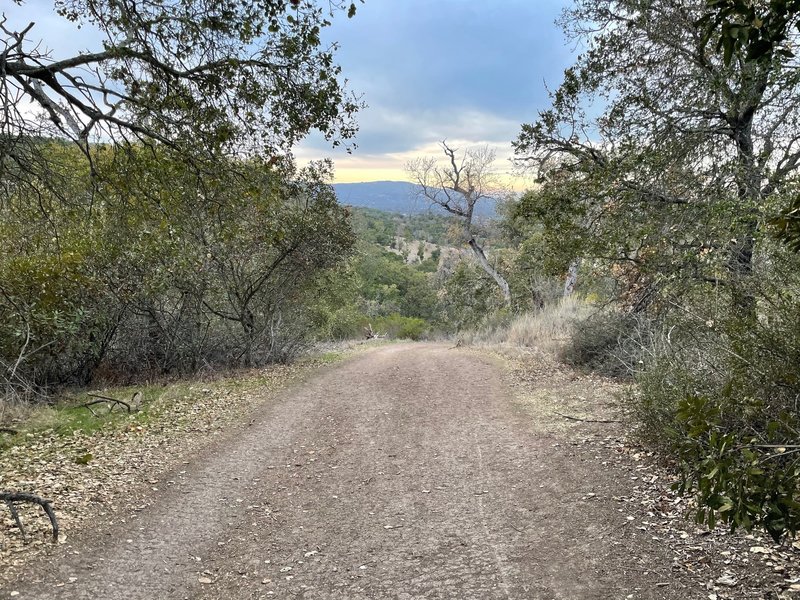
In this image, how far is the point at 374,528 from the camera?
4.60m

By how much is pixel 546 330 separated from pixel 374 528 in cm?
1287

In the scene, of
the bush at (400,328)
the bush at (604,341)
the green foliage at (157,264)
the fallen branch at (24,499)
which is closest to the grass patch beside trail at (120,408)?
the green foliage at (157,264)

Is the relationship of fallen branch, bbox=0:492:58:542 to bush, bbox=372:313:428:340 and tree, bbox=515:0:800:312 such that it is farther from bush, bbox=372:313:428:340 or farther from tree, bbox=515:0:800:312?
bush, bbox=372:313:428:340

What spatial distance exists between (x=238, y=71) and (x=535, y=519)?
5226mm

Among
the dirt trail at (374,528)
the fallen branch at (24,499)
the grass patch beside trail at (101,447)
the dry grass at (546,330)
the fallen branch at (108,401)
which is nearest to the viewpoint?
the dirt trail at (374,528)

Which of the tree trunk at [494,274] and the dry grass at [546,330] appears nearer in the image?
the dry grass at [546,330]

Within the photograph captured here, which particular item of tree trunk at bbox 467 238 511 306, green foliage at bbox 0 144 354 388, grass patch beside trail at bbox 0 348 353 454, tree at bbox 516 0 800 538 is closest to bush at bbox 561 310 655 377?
tree at bbox 516 0 800 538

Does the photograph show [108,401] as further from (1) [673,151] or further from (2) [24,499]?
(1) [673,151]

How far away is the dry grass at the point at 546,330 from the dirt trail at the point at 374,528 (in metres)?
7.90

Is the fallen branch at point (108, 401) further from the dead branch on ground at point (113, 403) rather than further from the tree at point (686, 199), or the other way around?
the tree at point (686, 199)

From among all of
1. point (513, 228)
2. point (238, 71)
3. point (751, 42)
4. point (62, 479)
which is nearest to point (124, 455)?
point (62, 479)

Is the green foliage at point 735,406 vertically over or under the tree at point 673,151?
under

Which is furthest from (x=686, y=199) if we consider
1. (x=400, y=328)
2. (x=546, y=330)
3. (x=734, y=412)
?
(x=400, y=328)

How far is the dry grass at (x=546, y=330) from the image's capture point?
49.6ft
